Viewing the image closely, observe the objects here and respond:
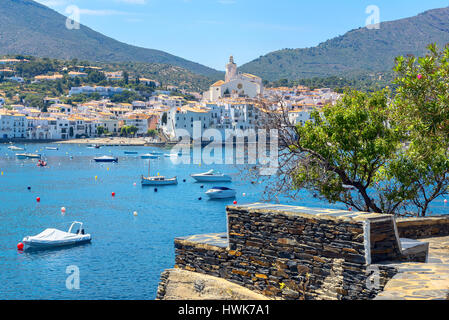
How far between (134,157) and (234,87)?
231 feet

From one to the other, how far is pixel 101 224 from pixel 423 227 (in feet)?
89.9

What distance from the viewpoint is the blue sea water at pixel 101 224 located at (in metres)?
20.9

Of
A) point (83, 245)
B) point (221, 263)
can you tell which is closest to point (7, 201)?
point (83, 245)

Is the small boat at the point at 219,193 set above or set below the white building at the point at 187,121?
below

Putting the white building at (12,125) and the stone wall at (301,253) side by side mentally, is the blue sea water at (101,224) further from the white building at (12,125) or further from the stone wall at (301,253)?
the white building at (12,125)

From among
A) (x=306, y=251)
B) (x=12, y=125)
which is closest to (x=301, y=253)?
(x=306, y=251)

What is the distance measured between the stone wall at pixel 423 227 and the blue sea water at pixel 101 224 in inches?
212

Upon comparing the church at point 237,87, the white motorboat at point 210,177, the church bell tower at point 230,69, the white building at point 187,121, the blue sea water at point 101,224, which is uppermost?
the church bell tower at point 230,69

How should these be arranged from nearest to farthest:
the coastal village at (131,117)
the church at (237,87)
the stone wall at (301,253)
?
the stone wall at (301,253)
the coastal village at (131,117)
the church at (237,87)

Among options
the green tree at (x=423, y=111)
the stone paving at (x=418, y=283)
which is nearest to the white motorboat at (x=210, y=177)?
the green tree at (x=423, y=111)

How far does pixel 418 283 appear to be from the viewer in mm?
5414

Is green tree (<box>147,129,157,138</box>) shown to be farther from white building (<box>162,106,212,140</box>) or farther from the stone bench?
the stone bench

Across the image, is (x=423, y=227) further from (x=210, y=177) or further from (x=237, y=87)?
(x=237, y=87)
